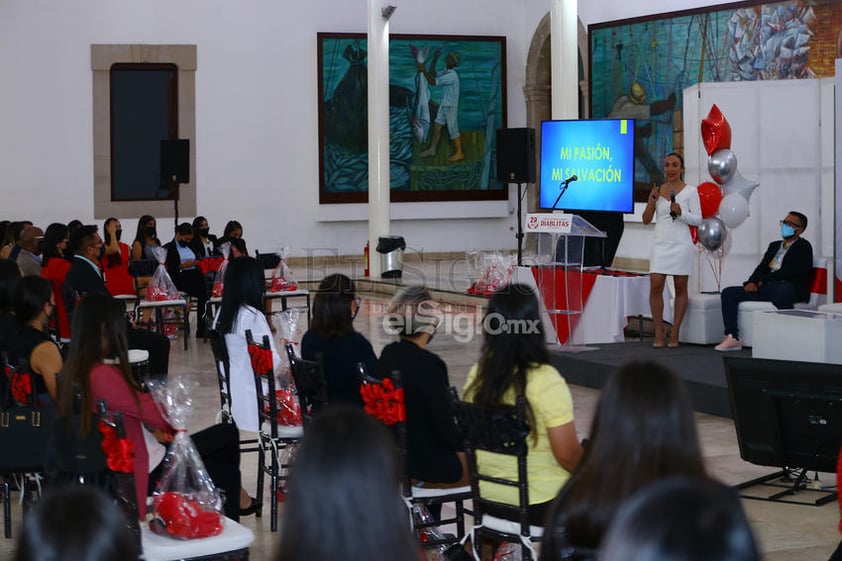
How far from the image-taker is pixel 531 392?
158 inches

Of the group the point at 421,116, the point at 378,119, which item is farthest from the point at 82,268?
the point at 421,116

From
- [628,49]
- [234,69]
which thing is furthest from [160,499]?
[234,69]

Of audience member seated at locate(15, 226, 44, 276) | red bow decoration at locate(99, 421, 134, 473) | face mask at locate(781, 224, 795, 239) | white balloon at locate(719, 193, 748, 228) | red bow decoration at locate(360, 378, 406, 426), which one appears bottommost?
red bow decoration at locate(99, 421, 134, 473)

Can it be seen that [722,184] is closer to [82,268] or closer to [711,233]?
[711,233]

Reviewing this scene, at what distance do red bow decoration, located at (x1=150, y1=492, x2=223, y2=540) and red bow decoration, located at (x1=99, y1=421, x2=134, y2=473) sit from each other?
171 millimetres

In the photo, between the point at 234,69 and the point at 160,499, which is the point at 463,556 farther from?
the point at 234,69

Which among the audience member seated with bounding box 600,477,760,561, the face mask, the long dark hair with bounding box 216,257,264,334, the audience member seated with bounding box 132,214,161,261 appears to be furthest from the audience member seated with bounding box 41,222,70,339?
the audience member seated with bounding box 600,477,760,561

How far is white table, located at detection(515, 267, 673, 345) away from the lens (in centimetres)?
1008

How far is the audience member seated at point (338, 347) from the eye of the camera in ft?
17.6

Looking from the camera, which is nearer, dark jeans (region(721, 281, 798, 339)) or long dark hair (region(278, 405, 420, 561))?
long dark hair (region(278, 405, 420, 561))

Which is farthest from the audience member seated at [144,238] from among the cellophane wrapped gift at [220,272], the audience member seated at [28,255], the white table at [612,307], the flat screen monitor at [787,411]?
the flat screen monitor at [787,411]

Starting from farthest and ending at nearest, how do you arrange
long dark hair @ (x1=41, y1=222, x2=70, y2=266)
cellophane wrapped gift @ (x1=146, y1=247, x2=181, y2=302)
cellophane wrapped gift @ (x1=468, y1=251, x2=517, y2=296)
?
cellophane wrapped gift @ (x1=468, y1=251, x2=517, y2=296), cellophane wrapped gift @ (x1=146, y1=247, x2=181, y2=302), long dark hair @ (x1=41, y1=222, x2=70, y2=266)

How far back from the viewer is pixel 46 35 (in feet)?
57.8

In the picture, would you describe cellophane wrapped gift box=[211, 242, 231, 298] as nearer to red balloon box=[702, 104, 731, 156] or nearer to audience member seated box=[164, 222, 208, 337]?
audience member seated box=[164, 222, 208, 337]
